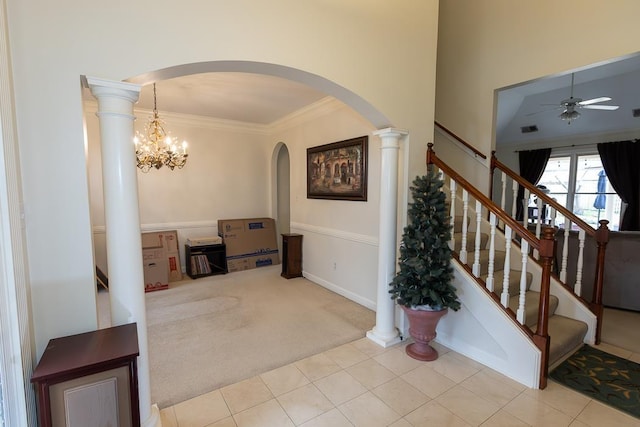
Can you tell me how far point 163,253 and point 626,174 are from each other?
875cm

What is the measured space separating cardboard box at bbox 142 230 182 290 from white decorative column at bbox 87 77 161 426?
3357mm

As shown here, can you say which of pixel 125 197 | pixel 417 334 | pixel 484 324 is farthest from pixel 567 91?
pixel 125 197

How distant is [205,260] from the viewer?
525 cm

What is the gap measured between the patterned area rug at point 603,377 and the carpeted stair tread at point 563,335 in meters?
0.07

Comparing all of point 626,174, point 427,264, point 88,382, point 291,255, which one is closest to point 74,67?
point 88,382

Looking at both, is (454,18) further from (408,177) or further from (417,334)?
(417,334)

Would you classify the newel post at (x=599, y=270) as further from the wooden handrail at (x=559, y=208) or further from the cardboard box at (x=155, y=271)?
the cardboard box at (x=155, y=271)

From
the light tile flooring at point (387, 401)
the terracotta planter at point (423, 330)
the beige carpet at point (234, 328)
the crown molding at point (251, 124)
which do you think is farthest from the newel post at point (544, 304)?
the crown molding at point (251, 124)

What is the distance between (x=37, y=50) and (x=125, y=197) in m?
0.74

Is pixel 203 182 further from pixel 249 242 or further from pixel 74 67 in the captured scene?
pixel 74 67

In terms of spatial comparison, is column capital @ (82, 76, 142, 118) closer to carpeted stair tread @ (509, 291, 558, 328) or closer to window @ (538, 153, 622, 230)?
carpeted stair tread @ (509, 291, 558, 328)

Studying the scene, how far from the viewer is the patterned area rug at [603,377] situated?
2.17 meters

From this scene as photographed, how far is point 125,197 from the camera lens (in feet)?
5.26

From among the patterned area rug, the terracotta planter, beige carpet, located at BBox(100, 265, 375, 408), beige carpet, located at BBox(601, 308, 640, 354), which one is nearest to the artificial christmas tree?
the terracotta planter
